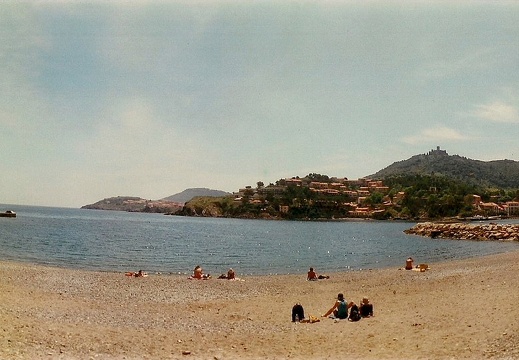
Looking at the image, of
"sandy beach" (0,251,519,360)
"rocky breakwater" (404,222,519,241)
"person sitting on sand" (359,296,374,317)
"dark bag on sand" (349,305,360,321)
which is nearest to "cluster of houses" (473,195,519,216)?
"rocky breakwater" (404,222,519,241)

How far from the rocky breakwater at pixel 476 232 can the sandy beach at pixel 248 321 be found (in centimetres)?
5396

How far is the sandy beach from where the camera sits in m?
12.3

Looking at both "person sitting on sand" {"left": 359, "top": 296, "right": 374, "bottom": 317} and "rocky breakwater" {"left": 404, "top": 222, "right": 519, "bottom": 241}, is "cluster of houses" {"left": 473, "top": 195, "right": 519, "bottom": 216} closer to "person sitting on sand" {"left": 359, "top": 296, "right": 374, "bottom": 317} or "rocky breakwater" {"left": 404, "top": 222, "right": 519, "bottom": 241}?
"rocky breakwater" {"left": 404, "top": 222, "right": 519, "bottom": 241}

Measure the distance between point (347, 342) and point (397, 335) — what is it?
1.80 meters

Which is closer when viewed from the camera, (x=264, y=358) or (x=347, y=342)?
(x=264, y=358)

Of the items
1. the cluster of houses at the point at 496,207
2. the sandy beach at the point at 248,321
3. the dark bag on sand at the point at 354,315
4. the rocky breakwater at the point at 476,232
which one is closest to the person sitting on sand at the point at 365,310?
the sandy beach at the point at 248,321

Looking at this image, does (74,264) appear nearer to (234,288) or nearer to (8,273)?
(8,273)

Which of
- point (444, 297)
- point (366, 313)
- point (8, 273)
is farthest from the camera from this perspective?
point (8, 273)

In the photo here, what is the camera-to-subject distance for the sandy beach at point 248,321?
12.3 metres

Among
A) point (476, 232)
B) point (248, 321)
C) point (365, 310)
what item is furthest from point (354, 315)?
point (476, 232)

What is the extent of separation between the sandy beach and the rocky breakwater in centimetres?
5396

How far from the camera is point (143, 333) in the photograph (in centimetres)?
1493

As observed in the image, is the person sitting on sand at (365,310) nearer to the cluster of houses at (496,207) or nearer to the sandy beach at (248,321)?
the sandy beach at (248,321)

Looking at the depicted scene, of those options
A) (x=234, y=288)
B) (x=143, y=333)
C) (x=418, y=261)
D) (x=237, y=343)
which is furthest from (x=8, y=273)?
(x=418, y=261)
